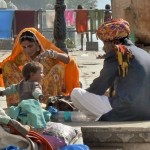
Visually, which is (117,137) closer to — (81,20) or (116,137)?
(116,137)

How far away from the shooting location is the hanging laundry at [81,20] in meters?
A: 27.6

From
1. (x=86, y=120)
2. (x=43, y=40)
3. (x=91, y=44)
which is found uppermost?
(x=43, y=40)

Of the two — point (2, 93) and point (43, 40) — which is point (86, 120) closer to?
point (2, 93)

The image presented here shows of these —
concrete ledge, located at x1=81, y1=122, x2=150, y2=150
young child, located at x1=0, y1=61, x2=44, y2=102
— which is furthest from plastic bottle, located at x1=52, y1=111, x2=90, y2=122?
concrete ledge, located at x1=81, y1=122, x2=150, y2=150

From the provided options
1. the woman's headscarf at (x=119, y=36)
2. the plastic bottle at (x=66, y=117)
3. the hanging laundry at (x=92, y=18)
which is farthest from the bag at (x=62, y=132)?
the hanging laundry at (x=92, y=18)

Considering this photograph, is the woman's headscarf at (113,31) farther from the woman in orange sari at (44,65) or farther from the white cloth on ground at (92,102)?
the woman in orange sari at (44,65)

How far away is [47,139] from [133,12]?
24.9 feet

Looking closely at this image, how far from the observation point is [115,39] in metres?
6.59

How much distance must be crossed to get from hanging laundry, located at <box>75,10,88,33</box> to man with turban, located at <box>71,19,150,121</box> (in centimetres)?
2093

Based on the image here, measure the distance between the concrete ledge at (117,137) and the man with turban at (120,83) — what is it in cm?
49

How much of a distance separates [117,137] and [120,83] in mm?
680

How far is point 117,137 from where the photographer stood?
5965 mm

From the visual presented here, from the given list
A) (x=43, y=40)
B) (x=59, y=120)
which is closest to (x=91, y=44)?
(x=43, y=40)

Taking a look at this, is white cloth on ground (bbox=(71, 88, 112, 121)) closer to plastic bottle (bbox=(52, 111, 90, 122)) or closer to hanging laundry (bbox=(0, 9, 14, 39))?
plastic bottle (bbox=(52, 111, 90, 122))
